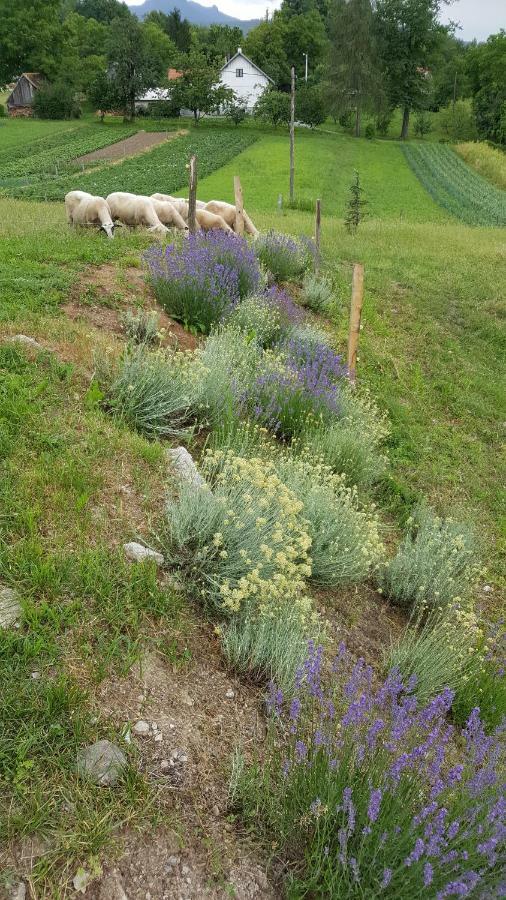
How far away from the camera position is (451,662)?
3875 millimetres

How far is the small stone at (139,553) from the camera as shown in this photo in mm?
3652

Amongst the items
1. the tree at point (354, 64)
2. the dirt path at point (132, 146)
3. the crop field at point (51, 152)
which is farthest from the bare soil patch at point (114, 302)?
the tree at point (354, 64)

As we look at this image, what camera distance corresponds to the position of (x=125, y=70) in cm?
6191

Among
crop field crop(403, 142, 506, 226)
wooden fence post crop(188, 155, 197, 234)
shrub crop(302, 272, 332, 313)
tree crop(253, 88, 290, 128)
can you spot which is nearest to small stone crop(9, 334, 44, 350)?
wooden fence post crop(188, 155, 197, 234)

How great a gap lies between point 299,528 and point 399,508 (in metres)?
2.68

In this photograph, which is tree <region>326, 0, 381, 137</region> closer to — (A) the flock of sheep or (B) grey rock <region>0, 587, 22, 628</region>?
(A) the flock of sheep

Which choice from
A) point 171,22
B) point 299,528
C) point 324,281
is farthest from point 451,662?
point 171,22

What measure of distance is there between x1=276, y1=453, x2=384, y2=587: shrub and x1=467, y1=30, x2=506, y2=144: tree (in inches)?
2845

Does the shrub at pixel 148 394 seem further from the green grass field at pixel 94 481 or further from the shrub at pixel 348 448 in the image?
the shrub at pixel 348 448

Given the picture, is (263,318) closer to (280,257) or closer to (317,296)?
(317,296)

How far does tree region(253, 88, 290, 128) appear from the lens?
58.6m

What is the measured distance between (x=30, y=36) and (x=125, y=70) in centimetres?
1714

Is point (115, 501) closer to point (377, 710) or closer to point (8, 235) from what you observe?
point (377, 710)

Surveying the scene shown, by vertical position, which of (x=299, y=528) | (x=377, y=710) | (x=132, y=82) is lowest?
(x=377, y=710)
